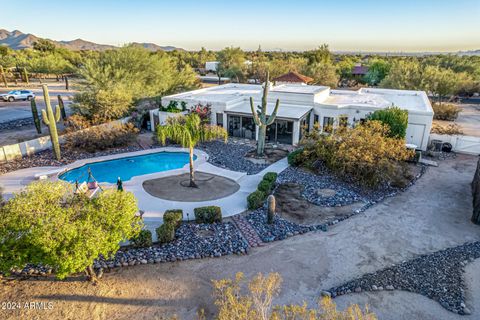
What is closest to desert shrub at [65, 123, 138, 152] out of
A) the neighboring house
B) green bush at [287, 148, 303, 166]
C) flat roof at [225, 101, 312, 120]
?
flat roof at [225, 101, 312, 120]

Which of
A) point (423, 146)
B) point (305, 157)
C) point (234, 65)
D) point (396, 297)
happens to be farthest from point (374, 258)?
point (234, 65)

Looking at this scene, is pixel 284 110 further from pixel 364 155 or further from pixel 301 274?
pixel 301 274

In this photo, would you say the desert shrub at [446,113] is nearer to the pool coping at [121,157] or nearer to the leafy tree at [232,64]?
the pool coping at [121,157]

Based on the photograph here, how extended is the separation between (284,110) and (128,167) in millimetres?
13483

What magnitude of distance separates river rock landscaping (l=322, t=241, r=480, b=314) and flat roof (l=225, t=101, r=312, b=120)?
1453 cm

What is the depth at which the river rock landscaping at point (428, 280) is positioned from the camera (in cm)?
988

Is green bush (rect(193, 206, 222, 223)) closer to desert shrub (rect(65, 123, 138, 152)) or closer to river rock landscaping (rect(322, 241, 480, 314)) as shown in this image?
river rock landscaping (rect(322, 241, 480, 314))

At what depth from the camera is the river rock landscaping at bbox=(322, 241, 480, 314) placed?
988 cm

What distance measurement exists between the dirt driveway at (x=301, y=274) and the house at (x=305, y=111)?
10368mm

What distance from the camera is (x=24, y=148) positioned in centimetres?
2167

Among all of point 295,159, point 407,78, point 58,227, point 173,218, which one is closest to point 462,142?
point 295,159

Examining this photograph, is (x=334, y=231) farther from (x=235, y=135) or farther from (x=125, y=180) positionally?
(x=235, y=135)

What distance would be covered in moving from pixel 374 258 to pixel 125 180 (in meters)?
14.5

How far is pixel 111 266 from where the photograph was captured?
1085 centimetres
